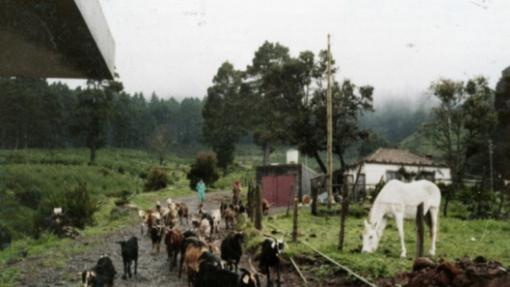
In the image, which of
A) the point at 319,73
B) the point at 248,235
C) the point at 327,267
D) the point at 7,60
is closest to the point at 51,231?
the point at 248,235

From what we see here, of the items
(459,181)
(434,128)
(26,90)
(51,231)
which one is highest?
(26,90)

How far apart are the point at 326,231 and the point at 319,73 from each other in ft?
73.0

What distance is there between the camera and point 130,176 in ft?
136

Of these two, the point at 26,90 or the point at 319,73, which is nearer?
the point at 319,73

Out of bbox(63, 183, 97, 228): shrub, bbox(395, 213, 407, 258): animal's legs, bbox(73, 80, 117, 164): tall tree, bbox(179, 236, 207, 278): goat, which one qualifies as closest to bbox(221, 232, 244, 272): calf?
bbox(179, 236, 207, 278): goat

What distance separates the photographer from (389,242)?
50.4ft

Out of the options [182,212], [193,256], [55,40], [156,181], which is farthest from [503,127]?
[55,40]

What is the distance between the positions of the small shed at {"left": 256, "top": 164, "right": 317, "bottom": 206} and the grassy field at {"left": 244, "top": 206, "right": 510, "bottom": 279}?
9403mm

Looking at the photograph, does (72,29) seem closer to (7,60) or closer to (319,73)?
(7,60)

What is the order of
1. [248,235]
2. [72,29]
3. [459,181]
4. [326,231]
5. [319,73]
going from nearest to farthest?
[72,29] → [248,235] → [326,231] → [459,181] → [319,73]

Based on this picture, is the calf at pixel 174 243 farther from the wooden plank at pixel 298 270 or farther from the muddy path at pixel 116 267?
the wooden plank at pixel 298 270

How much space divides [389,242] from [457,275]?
752cm

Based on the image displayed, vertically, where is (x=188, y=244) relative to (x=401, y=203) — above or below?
below

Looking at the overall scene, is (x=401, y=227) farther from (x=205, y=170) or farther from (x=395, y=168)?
(x=205, y=170)
